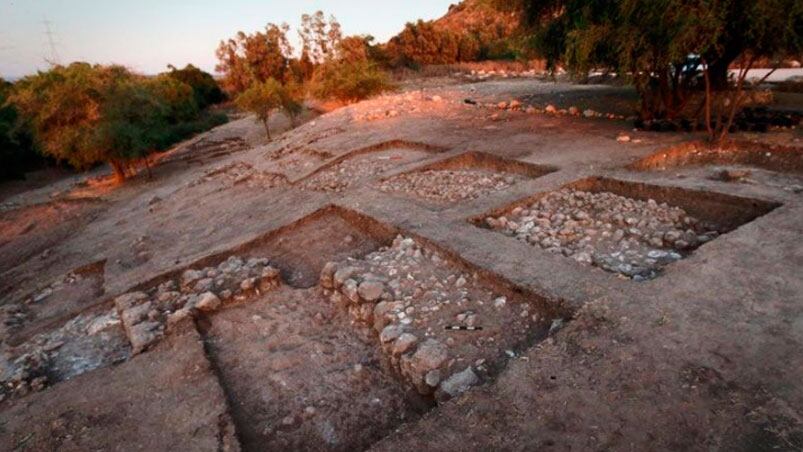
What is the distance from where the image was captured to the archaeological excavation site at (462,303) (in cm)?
258

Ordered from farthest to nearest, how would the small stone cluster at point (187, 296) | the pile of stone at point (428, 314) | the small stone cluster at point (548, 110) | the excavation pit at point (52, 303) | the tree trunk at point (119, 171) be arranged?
the tree trunk at point (119, 171) < the small stone cluster at point (548, 110) < the excavation pit at point (52, 303) < the small stone cluster at point (187, 296) < the pile of stone at point (428, 314)

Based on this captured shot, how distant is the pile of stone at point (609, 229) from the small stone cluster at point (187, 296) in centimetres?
281

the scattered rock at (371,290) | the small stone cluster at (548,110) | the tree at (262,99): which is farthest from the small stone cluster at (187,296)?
the tree at (262,99)

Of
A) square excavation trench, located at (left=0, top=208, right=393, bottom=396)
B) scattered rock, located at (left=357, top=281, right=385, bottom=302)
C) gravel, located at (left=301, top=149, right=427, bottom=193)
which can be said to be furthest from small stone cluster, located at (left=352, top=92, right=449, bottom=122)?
scattered rock, located at (left=357, top=281, right=385, bottom=302)

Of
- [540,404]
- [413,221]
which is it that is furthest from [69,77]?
[540,404]

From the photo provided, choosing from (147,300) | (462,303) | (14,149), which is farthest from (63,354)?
(14,149)

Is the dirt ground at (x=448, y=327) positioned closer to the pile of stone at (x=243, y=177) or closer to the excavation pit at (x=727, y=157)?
the excavation pit at (x=727, y=157)

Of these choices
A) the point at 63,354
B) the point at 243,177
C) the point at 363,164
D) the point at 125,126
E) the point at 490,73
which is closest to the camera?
the point at 63,354

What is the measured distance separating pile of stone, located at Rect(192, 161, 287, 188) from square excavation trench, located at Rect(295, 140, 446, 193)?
1060mm

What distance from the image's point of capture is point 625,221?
199 inches

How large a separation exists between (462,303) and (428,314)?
1.08ft

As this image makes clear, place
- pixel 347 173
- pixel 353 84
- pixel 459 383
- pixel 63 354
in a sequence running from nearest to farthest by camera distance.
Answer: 1. pixel 459 383
2. pixel 63 354
3. pixel 347 173
4. pixel 353 84

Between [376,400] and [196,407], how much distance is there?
124cm

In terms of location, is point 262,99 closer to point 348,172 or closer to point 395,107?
point 395,107
